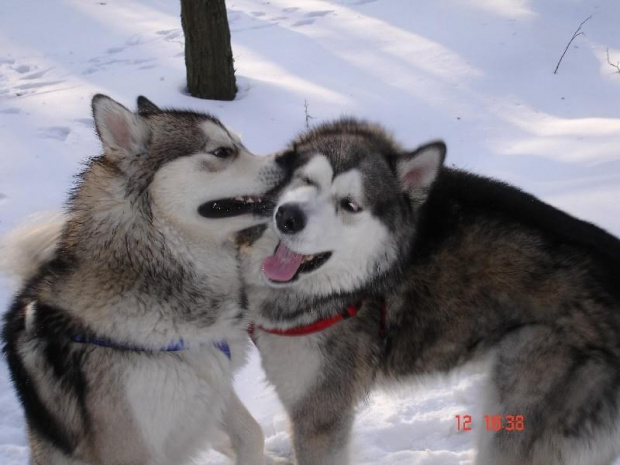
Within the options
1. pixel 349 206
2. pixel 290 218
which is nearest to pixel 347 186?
pixel 349 206

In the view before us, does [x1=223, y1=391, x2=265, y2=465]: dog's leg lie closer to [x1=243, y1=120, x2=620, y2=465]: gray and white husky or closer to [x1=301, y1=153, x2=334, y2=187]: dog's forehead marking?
[x1=243, y1=120, x2=620, y2=465]: gray and white husky

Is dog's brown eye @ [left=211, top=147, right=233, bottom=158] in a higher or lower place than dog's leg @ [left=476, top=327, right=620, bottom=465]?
higher

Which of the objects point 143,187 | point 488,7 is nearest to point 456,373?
point 143,187

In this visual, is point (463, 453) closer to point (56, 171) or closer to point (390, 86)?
→ point (56, 171)

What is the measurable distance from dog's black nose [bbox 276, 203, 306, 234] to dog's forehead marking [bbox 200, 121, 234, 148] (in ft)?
1.25

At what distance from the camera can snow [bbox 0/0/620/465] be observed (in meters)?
3.77

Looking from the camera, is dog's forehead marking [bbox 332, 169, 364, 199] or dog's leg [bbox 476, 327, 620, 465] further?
dog's forehead marking [bbox 332, 169, 364, 199]

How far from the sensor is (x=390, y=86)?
7.29 metres

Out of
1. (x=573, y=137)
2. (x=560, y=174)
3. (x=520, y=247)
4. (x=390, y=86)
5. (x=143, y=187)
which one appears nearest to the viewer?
(x=143, y=187)

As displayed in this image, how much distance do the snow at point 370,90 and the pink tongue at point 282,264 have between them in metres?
1.11

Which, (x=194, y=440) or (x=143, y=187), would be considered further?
(x=194, y=440)

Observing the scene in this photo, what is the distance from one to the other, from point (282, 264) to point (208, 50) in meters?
4.29

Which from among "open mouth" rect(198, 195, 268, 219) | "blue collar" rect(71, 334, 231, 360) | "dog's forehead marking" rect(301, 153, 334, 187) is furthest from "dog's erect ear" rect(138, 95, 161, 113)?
"blue collar" rect(71, 334, 231, 360)

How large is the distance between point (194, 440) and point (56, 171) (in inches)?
141
